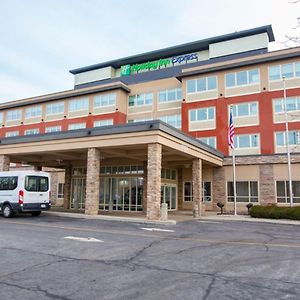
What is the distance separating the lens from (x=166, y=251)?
31.9 ft

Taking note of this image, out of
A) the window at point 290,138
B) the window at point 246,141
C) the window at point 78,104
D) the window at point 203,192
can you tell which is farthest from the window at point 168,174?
→ the window at point 78,104

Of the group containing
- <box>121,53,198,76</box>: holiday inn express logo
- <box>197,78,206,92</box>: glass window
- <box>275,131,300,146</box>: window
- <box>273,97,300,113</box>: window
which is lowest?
<box>275,131,300,146</box>: window

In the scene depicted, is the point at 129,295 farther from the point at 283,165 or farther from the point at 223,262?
the point at 283,165

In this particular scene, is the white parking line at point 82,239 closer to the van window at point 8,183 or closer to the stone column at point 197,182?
the van window at point 8,183

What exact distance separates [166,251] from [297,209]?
15766 mm

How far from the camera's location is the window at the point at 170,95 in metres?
38.9

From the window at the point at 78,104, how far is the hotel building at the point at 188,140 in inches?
13.7

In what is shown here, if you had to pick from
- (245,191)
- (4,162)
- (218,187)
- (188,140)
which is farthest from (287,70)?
(4,162)

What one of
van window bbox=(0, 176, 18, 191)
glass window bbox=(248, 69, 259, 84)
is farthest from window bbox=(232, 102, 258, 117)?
van window bbox=(0, 176, 18, 191)

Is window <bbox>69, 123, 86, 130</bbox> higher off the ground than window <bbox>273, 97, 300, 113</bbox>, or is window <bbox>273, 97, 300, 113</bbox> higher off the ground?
window <bbox>69, 123, 86, 130</bbox>

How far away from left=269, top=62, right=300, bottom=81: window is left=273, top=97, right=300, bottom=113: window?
216 cm

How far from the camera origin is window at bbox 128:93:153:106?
4097 cm

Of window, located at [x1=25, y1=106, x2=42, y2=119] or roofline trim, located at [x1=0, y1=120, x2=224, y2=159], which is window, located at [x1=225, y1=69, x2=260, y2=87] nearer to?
roofline trim, located at [x1=0, y1=120, x2=224, y2=159]

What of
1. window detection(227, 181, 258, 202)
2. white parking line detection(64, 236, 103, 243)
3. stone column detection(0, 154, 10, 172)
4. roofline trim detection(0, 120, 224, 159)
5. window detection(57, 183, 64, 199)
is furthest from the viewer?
window detection(57, 183, 64, 199)
